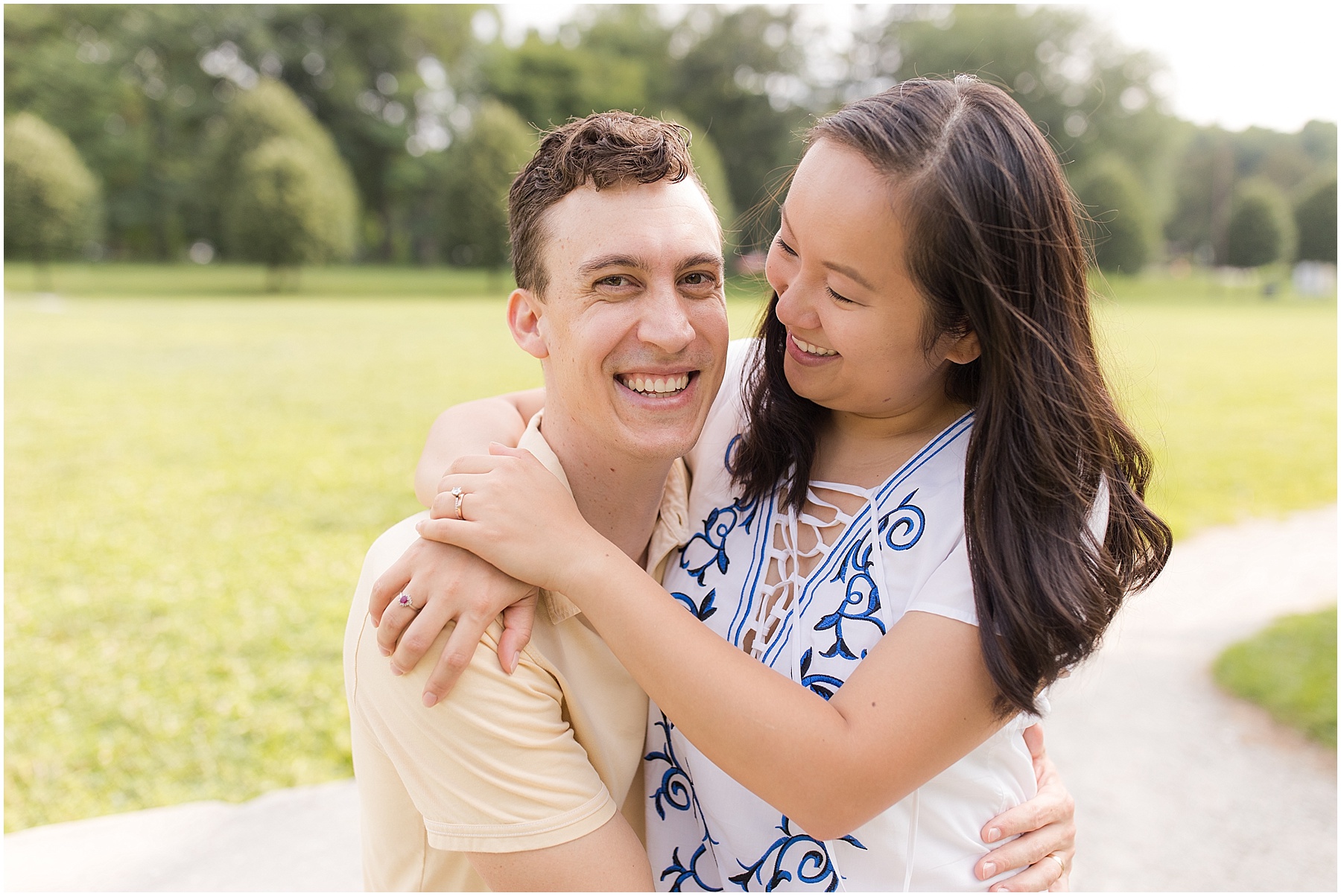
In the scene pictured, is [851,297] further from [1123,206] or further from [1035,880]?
[1123,206]

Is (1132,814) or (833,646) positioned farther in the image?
(1132,814)

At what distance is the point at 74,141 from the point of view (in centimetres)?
4512

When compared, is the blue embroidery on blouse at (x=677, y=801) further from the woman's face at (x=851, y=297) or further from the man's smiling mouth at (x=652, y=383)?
the woman's face at (x=851, y=297)

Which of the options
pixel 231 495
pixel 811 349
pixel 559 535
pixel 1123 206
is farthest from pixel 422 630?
pixel 1123 206

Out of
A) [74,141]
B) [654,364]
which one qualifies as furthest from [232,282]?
[654,364]

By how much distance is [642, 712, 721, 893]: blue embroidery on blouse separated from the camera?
220 cm

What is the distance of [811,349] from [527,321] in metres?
0.73

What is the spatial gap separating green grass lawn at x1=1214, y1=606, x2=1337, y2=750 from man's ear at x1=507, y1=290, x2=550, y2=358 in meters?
5.11

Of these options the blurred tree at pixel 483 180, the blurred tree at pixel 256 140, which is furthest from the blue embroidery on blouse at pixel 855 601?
the blurred tree at pixel 256 140

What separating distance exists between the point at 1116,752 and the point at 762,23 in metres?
53.2

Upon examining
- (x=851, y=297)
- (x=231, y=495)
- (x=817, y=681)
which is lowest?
(x=231, y=495)

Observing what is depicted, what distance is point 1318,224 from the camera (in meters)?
48.6

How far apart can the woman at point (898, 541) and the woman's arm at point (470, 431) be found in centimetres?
51

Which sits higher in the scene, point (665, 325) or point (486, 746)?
point (665, 325)
